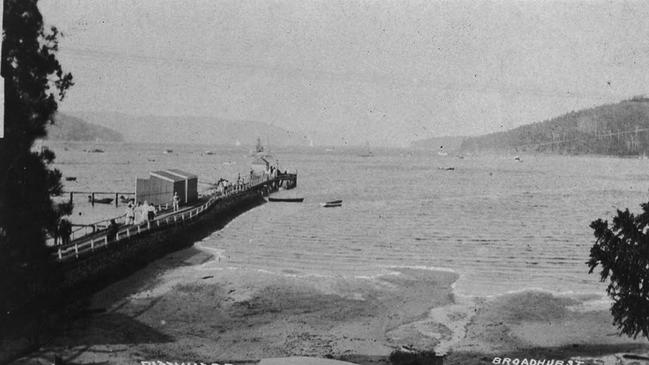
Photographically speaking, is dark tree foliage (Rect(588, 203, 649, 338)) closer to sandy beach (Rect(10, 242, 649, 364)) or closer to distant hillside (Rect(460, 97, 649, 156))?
sandy beach (Rect(10, 242, 649, 364))

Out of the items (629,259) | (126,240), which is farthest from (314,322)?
(126,240)

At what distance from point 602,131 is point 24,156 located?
99.0 meters

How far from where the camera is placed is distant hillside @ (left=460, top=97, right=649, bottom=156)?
69494 millimetres

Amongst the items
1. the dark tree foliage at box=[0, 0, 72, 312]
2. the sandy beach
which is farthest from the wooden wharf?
the dark tree foliage at box=[0, 0, 72, 312]

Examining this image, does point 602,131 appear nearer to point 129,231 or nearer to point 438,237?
point 438,237

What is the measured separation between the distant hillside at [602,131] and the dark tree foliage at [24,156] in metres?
27.6

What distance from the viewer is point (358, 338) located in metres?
16.1

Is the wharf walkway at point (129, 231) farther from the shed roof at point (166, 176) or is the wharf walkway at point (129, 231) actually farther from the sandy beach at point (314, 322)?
the shed roof at point (166, 176)

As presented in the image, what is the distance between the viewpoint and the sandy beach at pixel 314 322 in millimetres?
14750

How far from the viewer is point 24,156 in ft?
46.1

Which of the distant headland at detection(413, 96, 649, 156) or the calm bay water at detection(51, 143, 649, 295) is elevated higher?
the distant headland at detection(413, 96, 649, 156)

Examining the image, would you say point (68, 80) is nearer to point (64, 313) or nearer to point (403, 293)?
point (64, 313)

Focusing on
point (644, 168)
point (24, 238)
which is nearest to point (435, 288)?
point (24, 238)

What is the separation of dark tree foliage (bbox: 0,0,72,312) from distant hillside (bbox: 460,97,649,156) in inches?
1087
